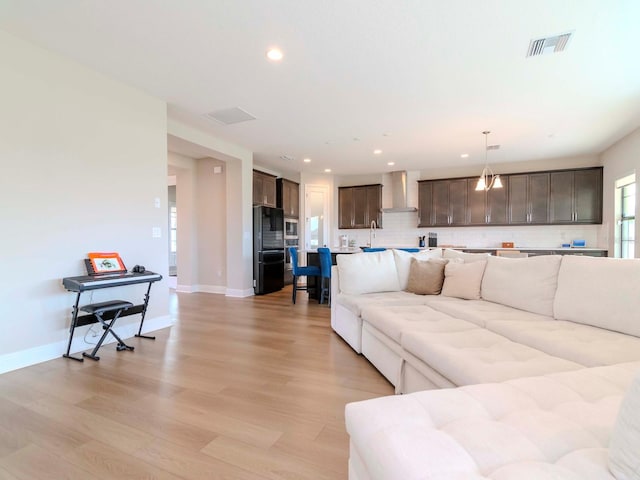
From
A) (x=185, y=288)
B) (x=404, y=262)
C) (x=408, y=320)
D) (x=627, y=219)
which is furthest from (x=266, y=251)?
(x=627, y=219)

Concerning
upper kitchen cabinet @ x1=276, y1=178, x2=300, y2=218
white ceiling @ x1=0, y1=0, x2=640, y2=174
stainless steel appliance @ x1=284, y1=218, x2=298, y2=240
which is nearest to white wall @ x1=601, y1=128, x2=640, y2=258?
white ceiling @ x1=0, y1=0, x2=640, y2=174

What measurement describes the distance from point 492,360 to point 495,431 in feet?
2.42

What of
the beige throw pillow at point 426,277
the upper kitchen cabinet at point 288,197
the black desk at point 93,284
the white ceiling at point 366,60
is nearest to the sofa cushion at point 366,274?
the beige throw pillow at point 426,277

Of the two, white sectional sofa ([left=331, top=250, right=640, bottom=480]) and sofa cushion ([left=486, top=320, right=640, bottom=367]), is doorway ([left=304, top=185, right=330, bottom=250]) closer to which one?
white sectional sofa ([left=331, top=250, right=640, bottom=480])

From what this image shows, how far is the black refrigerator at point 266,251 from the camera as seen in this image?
6008mm

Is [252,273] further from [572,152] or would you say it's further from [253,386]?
[572,152]

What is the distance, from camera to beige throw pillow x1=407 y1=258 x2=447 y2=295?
324 centimetres

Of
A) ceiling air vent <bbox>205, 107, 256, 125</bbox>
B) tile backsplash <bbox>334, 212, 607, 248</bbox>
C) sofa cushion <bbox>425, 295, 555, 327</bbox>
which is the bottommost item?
sofa cushion <bbox>425, 295, 555, 327</bbox>

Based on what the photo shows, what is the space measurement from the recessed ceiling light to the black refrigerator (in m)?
3.46

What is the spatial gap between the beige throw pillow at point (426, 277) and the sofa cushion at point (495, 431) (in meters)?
1.96

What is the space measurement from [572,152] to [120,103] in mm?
7572

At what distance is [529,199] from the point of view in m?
6.29

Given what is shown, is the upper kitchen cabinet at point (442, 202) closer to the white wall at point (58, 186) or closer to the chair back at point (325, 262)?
the chair back at point (325, 262)

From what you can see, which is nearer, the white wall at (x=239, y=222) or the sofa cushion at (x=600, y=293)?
the sofa cushion at (x=600, y=293)
